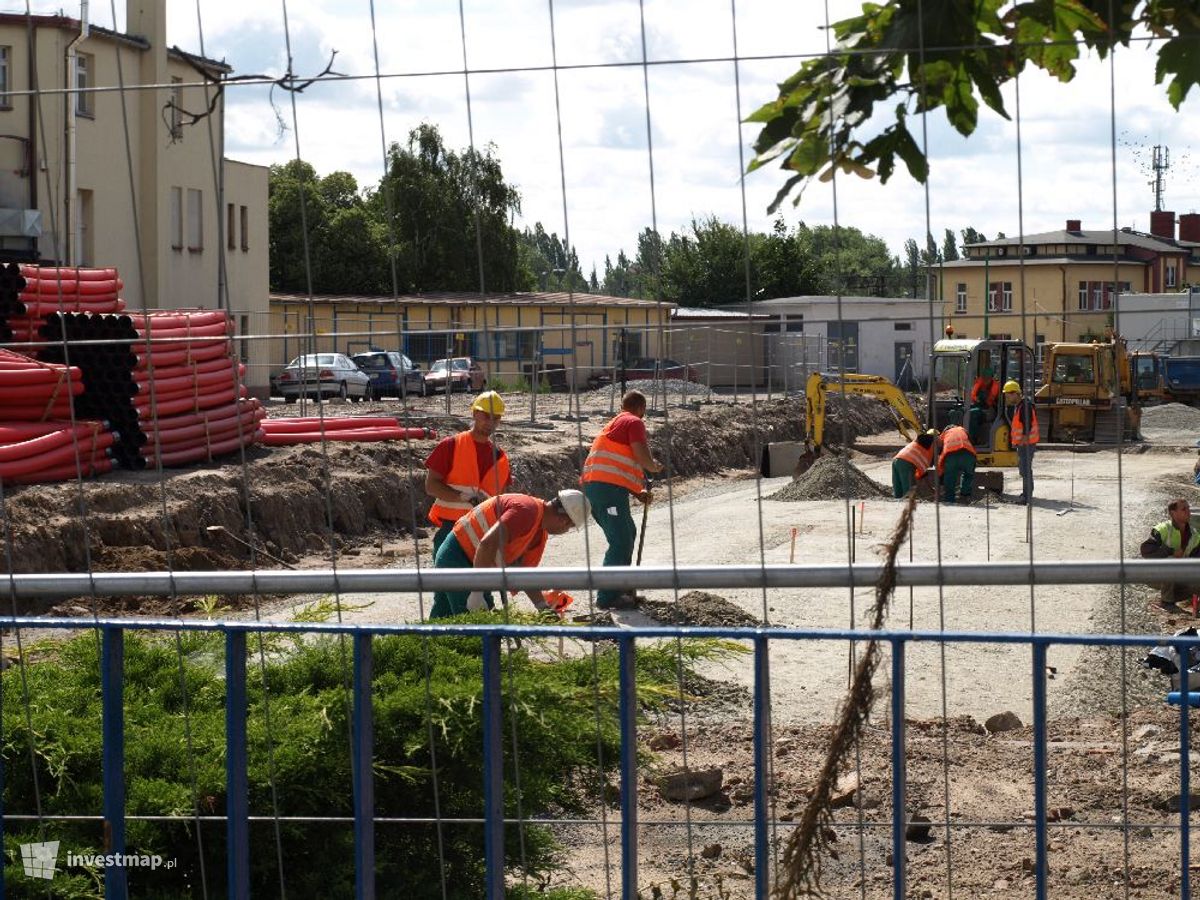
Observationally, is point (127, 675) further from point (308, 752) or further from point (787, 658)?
point (787, 658)

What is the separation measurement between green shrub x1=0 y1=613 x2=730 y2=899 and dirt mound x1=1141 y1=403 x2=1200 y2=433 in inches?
1437

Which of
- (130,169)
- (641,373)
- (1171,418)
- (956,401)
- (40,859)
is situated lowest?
(1171,418)

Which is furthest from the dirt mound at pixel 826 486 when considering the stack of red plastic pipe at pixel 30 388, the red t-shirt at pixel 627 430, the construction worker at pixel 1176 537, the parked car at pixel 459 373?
the red t-shirt at pixel 627 430

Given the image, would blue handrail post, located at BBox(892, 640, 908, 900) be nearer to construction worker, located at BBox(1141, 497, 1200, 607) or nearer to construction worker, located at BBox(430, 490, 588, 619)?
construction worker, located at BBox(430, 490, 588, 619)

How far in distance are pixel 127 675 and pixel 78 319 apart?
12.3m

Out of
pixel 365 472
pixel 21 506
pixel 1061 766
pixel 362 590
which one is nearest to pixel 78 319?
pixel 21 506

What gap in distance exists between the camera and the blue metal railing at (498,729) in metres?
3.57

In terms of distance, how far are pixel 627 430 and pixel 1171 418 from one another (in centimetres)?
3310

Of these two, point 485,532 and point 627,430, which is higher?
point 627,430

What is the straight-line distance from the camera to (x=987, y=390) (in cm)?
2477

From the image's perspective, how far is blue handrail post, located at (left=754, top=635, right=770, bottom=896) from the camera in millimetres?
3607

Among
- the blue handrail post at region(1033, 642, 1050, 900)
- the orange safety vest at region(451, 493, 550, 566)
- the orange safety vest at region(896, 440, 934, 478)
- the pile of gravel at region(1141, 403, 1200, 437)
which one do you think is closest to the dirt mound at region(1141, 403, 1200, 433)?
the pile of gravel at region(1141, 403, 1200, 437)

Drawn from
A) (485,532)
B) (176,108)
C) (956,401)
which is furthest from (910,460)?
(176,108)

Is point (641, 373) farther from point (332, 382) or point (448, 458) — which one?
point (448, 458)
